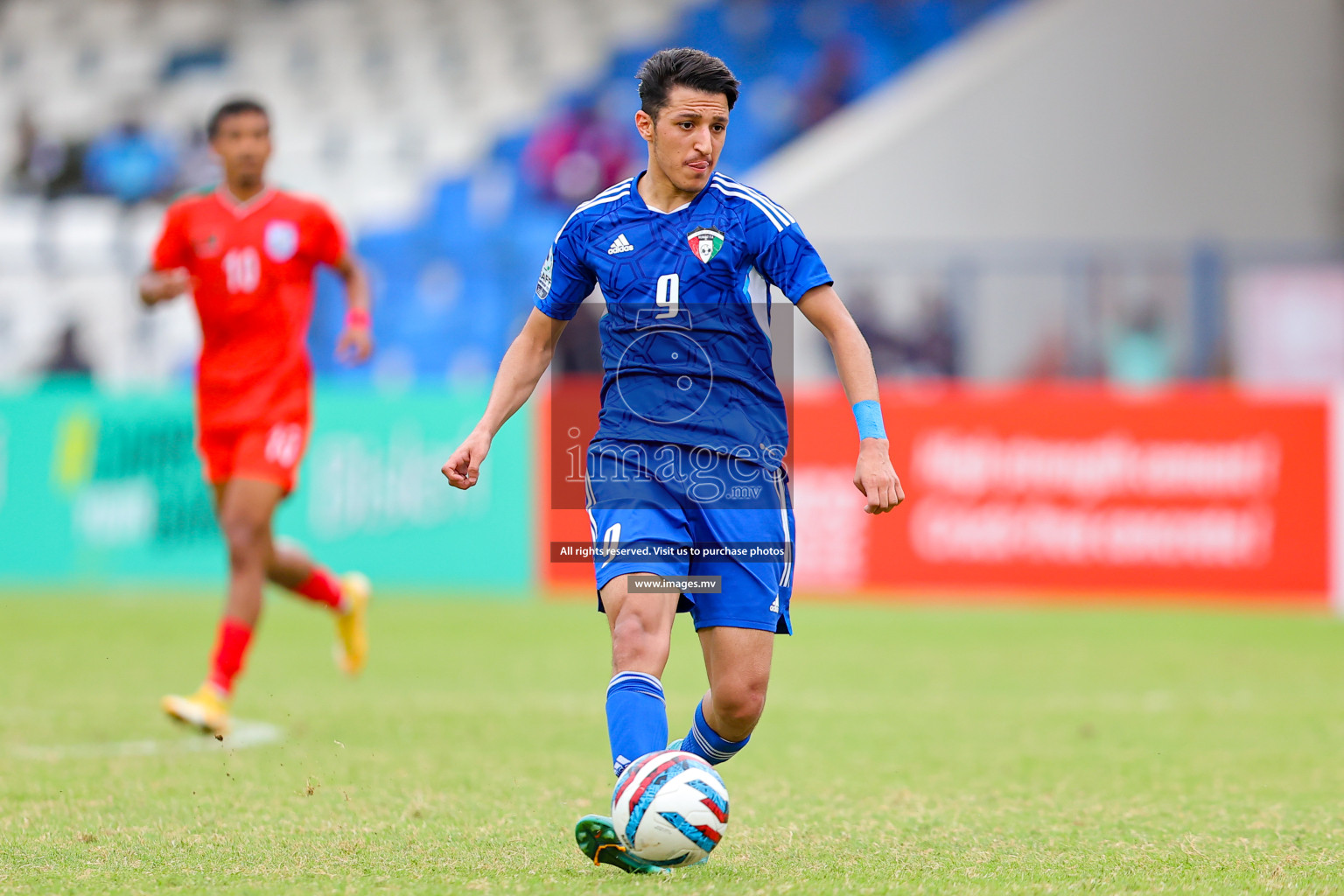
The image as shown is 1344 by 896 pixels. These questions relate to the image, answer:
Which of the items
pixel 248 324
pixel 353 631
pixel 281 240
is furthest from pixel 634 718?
pixel 353 631

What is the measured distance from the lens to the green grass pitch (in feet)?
13.6

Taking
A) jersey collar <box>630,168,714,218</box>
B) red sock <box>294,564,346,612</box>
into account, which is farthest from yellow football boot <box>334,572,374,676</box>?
jersey collar <box>630,168,714,218</box>

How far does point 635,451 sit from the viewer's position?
4.29 metres

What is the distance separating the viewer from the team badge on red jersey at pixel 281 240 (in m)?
7.16

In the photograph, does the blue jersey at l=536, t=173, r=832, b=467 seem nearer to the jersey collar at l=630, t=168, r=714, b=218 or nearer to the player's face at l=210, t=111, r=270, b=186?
the jersey collar at l=630, t=168, r=714, b=218

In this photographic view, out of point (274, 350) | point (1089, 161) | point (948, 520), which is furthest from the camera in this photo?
point (1089, 161)

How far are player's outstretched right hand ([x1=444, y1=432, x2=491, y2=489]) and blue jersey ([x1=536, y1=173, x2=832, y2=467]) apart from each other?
329 millimetres

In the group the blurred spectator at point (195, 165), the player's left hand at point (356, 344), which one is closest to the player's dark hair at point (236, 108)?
the player's left hand at point (356, 344)

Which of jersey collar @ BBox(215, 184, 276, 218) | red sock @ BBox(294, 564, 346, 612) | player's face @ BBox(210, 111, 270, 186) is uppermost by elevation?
player's face @ BBox(210, 111, 270, 186)

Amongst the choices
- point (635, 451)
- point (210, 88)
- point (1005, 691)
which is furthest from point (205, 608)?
point (210, 88)

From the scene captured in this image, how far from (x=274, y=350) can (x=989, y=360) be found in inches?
355

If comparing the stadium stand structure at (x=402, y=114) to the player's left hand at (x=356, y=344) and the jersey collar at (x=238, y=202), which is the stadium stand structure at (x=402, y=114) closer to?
the player's left hand at (x=356, y=344)

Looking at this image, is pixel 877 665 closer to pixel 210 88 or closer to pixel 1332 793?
pixel 1332 793

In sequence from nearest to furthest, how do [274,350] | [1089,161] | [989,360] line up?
1. [274,350]
2. [989,360]
3. [1089,161]
